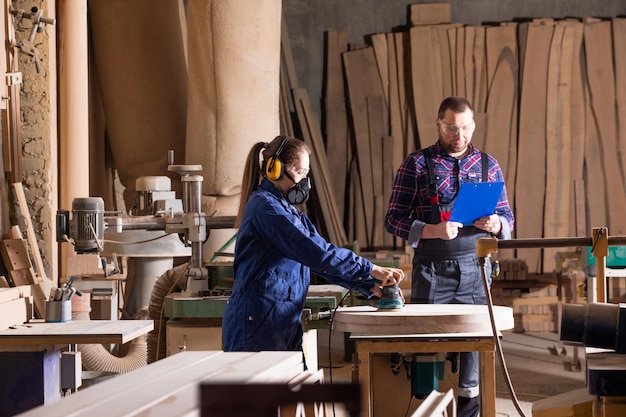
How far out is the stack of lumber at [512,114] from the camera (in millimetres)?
9156

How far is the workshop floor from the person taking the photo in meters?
6.29

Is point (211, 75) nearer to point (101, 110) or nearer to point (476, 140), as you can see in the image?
point (101, 110)

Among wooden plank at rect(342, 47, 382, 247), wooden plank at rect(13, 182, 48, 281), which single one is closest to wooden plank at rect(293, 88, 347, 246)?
wooden plank at rect(342, 47, 382, 247)

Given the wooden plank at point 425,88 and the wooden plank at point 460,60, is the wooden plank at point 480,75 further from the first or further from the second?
the wooden plank at point 425,88

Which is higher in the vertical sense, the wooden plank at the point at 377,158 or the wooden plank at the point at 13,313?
the wooden plank at the point at 377,158

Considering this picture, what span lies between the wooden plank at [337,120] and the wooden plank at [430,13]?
680 mm

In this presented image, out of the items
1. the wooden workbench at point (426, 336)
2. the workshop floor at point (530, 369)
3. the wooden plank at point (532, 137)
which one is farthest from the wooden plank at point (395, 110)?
the wooden workbench at point (426, 336)

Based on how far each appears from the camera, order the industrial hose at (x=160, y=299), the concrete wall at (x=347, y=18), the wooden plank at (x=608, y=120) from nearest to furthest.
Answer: the industrial hose at (x=160, y=299)
the wooden plank at (x=608, y=120)
the concrete wall at (x=347, y=18)

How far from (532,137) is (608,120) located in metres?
0.68

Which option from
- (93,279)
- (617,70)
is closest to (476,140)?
(617,70)

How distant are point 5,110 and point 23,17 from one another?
724mm

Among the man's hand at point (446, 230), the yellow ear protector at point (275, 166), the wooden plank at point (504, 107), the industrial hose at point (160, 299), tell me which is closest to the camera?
the yellow ear protector at point (275, 166)

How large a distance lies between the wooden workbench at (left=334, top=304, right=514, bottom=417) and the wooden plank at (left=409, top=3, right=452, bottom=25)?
6094 millimetres

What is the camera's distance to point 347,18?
9.73 meters
